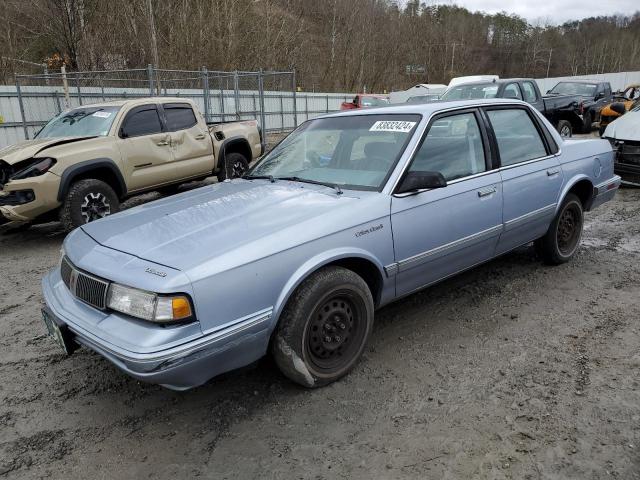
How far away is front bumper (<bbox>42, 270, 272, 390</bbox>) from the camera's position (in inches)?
90.3

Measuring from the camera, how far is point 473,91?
11.3m

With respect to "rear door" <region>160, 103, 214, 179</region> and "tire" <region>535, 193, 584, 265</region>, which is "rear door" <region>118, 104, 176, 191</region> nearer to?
"rear door" <region>160, 103, 214, 179</region>

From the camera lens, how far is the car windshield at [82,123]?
7.12m

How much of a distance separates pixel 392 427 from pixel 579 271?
10.2ft

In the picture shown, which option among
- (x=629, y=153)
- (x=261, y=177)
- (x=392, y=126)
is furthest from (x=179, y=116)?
(x=629, y=153)

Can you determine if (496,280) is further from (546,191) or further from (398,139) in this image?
(398,139)

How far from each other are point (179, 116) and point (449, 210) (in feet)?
19.4

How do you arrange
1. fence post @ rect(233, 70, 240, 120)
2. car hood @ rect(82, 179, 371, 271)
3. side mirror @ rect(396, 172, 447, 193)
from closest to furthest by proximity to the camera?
car hood @ rect(82, 179, 371, 271) < side mirror @ rect(396, 172, 447, 193) < fence post @ rect(233, 70, 240, 120)

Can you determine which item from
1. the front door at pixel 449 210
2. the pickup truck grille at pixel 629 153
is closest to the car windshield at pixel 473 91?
the pickup truck grille at pixel 629 153

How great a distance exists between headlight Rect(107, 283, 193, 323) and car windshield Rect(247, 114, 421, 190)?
4.84ft

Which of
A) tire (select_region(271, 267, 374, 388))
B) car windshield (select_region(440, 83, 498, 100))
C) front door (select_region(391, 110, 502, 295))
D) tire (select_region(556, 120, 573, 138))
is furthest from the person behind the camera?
tire (select_region(556, 120, 573, 138))

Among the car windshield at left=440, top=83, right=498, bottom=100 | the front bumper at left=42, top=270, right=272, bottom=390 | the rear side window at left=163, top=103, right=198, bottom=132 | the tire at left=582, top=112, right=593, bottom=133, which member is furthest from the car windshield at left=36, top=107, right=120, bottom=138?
the tire at left=582, top=112, right=593, bottom=133

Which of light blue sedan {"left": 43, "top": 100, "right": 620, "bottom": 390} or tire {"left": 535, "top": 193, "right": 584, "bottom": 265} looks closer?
light blue sedan {"left": 43, "top": 100, "right": 620, "bottom": 390}

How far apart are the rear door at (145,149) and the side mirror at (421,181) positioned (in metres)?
5.14
